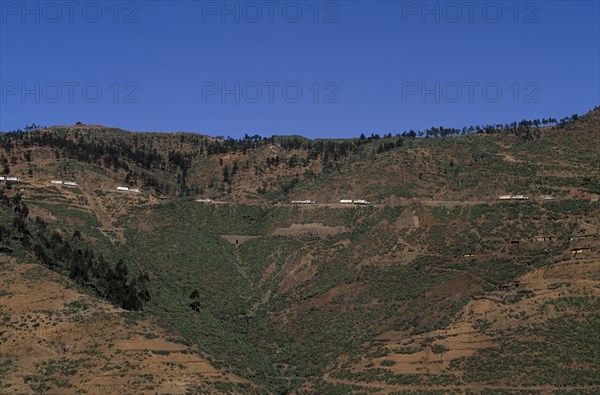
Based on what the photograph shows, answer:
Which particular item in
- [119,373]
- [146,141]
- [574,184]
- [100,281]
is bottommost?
[119,373]

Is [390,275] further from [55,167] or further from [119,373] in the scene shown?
[55,167]

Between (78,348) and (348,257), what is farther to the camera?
(348,257)

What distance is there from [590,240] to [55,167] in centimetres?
7078

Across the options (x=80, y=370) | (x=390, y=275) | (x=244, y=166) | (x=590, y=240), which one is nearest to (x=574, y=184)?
(x=590, y=240)

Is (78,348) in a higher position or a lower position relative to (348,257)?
lower

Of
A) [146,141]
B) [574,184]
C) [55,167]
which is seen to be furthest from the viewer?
[146,141]

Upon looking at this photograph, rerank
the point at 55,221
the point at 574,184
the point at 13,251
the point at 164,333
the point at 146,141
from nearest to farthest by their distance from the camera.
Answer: the point at 164,333 → the point at 13,251 → the point at 55,221 → the point at 574,184 → the point at 146,141

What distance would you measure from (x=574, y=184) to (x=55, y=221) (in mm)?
57262

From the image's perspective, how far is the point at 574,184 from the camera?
10331 cm

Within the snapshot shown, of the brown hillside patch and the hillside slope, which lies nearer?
the brown hillside patch

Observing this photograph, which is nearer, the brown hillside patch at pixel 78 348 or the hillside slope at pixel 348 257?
the brown hillside patch at pixel 78 348

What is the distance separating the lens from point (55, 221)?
96.9 m

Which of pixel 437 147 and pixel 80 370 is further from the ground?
pixel 437 147

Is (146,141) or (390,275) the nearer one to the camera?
(390,275)
